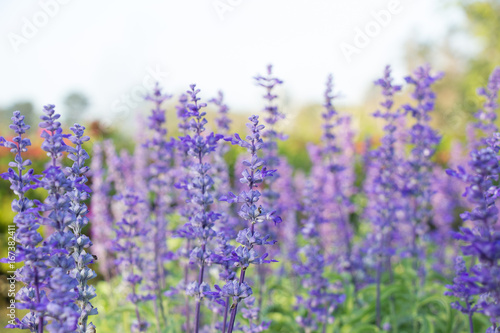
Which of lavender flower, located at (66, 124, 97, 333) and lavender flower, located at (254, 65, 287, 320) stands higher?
lavender flower, located at (254, 65, 287, 320)

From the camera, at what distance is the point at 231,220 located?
4.55m

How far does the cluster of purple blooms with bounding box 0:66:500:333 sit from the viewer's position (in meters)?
1.91

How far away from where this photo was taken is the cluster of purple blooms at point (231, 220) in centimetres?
191

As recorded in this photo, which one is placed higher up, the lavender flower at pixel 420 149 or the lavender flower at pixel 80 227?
the lavender flower at pixel 420 149

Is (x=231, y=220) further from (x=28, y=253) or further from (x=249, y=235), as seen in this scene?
(x=28, y=253)

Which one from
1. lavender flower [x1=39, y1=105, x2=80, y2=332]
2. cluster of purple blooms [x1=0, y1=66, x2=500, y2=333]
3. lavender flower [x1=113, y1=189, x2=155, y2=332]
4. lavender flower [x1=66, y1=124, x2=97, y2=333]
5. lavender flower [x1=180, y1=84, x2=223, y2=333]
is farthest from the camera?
lavender flower [x1=113, y1=189, x2=155, y2=332]

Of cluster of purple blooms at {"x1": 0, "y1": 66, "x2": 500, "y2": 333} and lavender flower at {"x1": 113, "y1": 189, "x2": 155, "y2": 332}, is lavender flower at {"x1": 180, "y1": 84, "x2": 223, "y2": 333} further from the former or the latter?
lavender flower at {"x1": 113, "y1": 189, "x2": 155, "y2": 332}

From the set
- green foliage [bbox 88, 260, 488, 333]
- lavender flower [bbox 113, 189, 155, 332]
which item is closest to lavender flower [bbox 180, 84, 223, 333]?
lavender flower [bbox 113, 189, 155, 332]

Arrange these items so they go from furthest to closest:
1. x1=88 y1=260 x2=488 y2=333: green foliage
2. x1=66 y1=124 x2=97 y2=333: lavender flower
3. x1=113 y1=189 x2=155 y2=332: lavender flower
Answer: x1=88 y1=260 x2=488 y2=333: green foliage
x1=113 y1=189 x2=155 y2=332: lavender flower
x1=66 y1=124 x2=97 y2=333: lavender flower

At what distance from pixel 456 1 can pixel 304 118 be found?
76.4ft

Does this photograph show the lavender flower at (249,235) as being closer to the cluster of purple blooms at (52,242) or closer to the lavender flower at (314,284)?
the cluster of purple blooms at (52,242)

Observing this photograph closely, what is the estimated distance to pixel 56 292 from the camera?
174cm

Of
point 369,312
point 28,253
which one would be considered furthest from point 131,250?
point 369,312

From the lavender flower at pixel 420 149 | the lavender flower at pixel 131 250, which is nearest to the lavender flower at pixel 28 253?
the lavender flower at pixel 131 250
